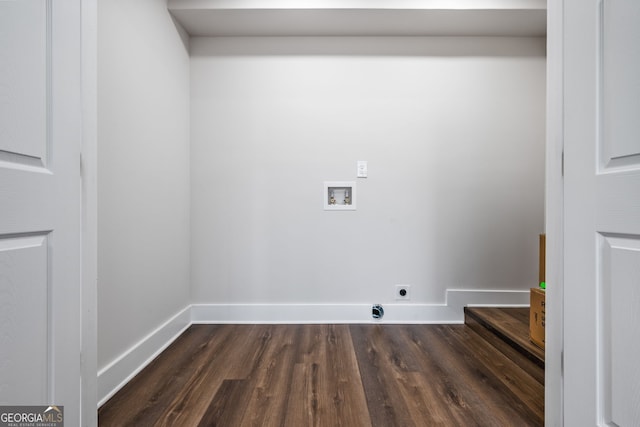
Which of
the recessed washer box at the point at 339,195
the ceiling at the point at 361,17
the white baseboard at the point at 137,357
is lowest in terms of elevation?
the white baseboard at the point at 137,357

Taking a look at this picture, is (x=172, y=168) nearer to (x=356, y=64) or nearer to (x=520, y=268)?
(x=356, y=64)

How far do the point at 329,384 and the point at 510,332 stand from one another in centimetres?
128

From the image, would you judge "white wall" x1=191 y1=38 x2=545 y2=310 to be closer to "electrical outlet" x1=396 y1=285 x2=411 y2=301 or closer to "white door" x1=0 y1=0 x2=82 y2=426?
"electrical outlet" x1=396 y1=285 x2=411 y2=301

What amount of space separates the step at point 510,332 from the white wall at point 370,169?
0.22 meters

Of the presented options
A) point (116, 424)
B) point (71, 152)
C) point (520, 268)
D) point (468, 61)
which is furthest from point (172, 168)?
point (520, 268)

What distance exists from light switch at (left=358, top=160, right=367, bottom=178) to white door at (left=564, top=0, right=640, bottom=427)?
1426 mm

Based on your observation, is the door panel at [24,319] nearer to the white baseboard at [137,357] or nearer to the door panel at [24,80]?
the door panel at [24,80]

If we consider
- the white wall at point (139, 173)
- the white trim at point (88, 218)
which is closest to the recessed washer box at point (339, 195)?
the white wall at point (139, 173)

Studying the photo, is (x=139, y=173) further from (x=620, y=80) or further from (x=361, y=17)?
(x=620, y=80)

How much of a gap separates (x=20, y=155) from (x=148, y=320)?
1312mm

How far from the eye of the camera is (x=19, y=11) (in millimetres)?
747

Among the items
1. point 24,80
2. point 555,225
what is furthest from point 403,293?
point 24,80

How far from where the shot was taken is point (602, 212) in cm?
86

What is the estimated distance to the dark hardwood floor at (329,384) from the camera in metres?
1.25
